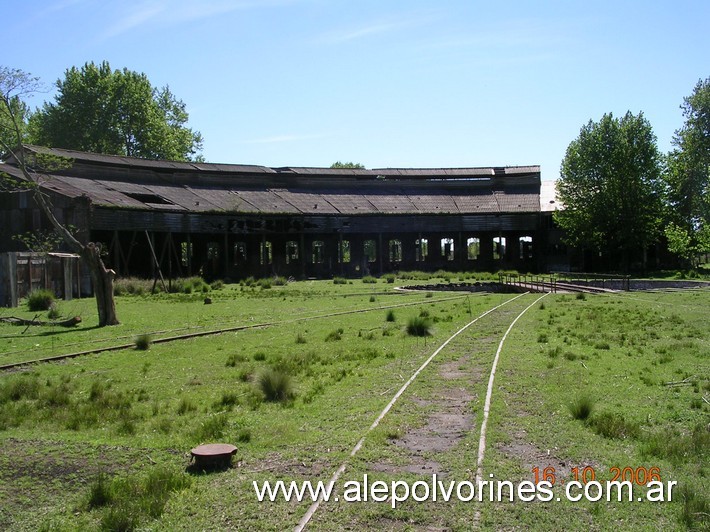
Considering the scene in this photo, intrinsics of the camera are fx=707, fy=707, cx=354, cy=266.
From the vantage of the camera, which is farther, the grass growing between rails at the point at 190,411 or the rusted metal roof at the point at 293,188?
the rusted metal roof at the point at 293,188

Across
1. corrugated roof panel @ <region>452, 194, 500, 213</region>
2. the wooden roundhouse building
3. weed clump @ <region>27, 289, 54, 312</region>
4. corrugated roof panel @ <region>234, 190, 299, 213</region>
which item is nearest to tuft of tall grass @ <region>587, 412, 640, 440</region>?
weed clump @ <region>27, 289, 54, 312</region>

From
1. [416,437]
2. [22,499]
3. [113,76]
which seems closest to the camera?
[22,499]

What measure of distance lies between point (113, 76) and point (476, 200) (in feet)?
137

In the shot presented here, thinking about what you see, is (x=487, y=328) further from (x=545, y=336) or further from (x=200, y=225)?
(x=200, y=225)

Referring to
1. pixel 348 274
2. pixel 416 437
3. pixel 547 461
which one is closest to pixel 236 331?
pixel 416 437

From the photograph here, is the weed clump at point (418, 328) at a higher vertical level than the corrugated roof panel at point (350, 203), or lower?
lower

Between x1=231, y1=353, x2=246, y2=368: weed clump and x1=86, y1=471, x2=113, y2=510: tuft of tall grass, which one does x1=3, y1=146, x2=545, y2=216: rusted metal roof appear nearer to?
x1=231, y1=353, x2=246, y2=368: weed clump

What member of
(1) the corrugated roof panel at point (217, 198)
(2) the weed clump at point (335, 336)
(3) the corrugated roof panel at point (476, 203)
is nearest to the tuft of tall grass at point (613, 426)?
(2) the weed clump at point (335, 336)

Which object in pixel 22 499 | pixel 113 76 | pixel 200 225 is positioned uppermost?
pixel 113 76

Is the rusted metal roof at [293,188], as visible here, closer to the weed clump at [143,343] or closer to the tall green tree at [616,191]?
the tall green tree at [616,191]

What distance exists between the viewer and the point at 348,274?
5869cm

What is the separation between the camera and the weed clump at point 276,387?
1177 cm

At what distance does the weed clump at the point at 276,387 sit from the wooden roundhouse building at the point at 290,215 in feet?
107

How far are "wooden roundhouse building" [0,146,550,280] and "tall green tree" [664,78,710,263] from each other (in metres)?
11.1
